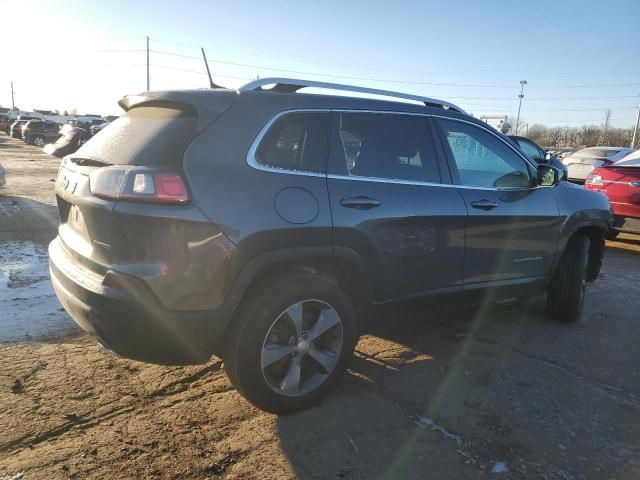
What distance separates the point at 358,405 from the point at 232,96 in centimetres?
199

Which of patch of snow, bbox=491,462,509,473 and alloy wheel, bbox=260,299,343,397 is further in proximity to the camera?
alloy wheel, bbox=260,299,343,397

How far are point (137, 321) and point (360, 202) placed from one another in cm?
141

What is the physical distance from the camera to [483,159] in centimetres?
395

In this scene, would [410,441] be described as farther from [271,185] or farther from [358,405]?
[271,185]

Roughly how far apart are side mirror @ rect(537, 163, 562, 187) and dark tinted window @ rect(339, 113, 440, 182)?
4.26 ft

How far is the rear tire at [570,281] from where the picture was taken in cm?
451

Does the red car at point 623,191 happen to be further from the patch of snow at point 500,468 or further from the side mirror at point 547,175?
the patch of snow at point 500,468

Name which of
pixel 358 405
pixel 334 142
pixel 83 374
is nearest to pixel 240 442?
pixel 358 405

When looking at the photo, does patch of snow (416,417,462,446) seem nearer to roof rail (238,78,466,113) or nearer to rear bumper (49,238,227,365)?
rear bumper (49,238,227,365)

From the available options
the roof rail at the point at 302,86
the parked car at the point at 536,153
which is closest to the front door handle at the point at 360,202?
the roof rail at the point at 302,86

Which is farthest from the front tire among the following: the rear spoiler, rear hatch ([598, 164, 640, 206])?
rear hatch ([598, 164, 640, 206])

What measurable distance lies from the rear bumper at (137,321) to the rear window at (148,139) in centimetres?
62

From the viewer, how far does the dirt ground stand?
2.47m

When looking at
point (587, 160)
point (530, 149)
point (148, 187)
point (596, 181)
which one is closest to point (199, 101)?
point (148, 187)
